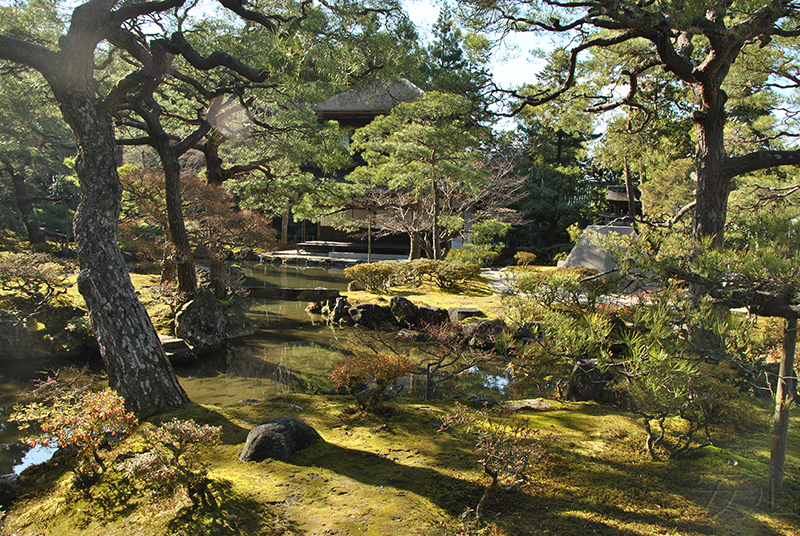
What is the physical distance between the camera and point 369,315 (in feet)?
35.5

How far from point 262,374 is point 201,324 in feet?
6.16

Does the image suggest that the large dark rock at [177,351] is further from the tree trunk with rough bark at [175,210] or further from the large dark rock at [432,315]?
the large dark rock at [432,315]

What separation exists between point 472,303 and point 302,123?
5.56 m

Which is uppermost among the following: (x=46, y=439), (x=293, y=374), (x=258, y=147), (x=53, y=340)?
(x=258, y=147)

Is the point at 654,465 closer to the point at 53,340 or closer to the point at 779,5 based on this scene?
the point at 779,5

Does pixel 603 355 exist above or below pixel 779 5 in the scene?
below

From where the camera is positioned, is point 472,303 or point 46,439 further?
point 472,303

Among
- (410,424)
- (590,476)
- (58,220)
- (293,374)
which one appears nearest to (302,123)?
(293,374)

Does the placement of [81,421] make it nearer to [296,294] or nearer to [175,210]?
[175,210]

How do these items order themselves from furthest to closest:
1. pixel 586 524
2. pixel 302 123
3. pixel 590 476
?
pixel 302 123 < pixel 590 476 < pixel 586 524

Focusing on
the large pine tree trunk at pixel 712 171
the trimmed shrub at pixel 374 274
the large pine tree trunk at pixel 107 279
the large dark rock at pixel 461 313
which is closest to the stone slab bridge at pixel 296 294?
the trimmed shrub at pixel 374 274

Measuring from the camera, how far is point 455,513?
279 centimetres

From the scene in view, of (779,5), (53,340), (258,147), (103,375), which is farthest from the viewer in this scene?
(258,147)

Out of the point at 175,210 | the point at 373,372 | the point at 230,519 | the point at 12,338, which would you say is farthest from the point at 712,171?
the point at 12,338
